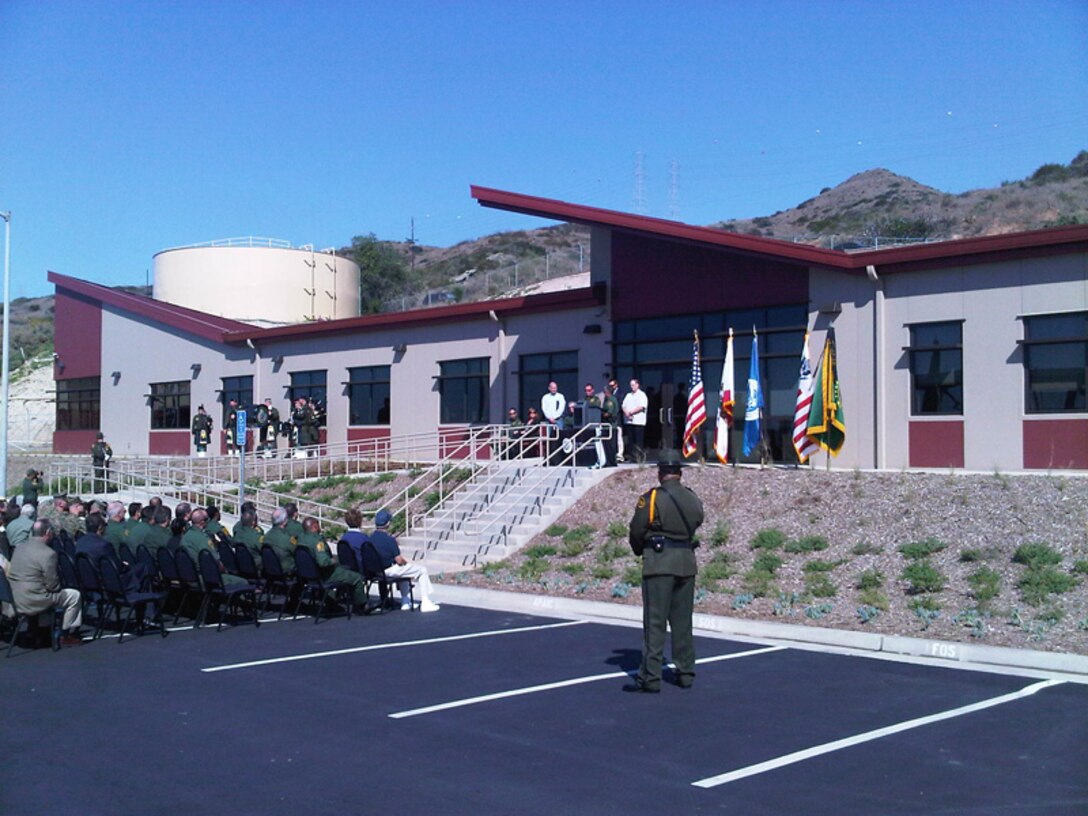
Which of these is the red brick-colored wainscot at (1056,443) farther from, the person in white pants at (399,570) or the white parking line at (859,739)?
the person in white pants at (399,570)

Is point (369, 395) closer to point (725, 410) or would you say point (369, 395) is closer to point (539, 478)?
point (539, 478)

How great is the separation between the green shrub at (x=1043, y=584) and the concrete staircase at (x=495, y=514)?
8.51 meters

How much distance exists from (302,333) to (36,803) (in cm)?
2745

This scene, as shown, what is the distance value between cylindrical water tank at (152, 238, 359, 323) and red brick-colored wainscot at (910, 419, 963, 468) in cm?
3357

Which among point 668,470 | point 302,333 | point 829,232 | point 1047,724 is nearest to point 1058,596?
point 1047,724

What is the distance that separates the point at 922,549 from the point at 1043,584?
201 cm

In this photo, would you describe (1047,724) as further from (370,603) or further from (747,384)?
(747,384)

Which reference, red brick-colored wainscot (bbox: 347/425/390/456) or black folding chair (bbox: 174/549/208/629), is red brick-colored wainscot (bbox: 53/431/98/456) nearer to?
red brick-colored wainscot (bbox: 347/425/390/456)

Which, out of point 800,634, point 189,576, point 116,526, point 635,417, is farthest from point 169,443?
point 800,634

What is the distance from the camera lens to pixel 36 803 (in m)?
6.48

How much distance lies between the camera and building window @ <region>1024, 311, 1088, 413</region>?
1814 centimetres

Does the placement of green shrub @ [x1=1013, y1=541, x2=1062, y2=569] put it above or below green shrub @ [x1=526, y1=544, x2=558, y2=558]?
above

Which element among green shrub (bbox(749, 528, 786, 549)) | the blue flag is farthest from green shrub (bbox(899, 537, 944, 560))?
the blue flag

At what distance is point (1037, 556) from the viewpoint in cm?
1393
